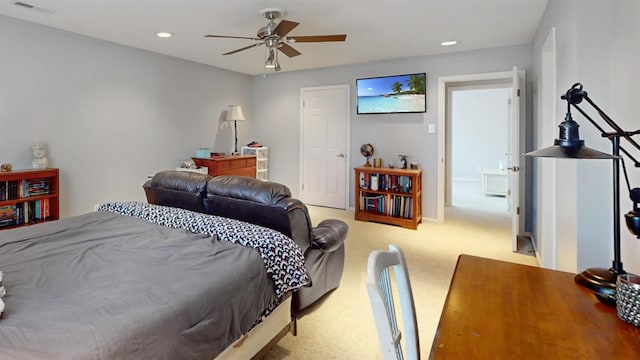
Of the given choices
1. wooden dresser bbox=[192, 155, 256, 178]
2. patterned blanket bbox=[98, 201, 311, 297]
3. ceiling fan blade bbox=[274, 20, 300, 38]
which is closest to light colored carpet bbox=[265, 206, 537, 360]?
patterned blanket bbox=[98, 201, 311, 297]

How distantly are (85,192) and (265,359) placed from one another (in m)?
3.42

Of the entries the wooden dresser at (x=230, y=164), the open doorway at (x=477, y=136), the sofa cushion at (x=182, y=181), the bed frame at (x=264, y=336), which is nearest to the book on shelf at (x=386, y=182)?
the wooden dresser at (x=230, y=164)

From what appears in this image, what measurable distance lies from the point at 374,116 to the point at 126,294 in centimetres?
453

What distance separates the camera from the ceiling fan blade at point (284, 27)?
2775 millimetres

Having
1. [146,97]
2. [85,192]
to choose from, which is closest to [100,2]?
[146,97]

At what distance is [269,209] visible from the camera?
2.04 meters

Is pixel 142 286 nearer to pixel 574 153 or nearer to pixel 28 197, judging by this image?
pixel 574 153

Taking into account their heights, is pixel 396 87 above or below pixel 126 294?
above

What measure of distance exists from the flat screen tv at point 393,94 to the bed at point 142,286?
3.66m

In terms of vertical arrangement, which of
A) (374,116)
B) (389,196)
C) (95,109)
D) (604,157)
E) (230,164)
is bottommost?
(389,196)

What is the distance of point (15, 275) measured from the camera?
4.52ft

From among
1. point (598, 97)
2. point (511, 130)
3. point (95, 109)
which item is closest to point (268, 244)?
point (598, 97)

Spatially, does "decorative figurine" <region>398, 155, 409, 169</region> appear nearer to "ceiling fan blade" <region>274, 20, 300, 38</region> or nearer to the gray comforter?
"ceiling fan blade" <region>274, 20, 300, 38</region>

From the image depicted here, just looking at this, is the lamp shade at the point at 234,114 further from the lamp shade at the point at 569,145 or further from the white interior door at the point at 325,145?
the lamp shade at the point at 569,145
